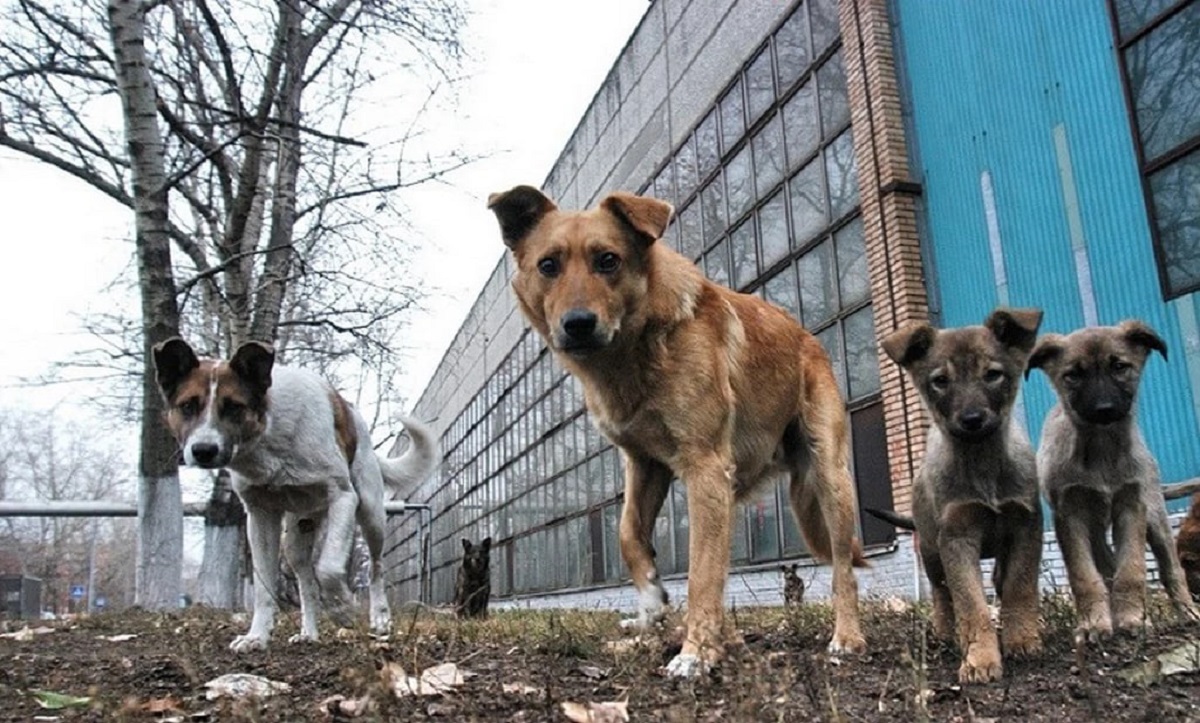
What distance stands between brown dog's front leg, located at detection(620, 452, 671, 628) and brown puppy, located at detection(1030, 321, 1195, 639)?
207 centimetres

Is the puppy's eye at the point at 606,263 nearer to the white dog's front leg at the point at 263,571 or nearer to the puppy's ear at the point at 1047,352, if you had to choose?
the puppy's ear at the point at 1047,352

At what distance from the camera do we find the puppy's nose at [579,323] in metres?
4.37

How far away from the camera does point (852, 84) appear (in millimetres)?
16516

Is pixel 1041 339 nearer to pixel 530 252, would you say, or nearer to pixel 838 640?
pixel 838 640

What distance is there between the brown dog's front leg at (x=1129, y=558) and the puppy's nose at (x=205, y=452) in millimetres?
5081

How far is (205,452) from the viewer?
19.2 ft

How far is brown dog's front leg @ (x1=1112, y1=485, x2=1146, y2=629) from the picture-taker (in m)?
4.63

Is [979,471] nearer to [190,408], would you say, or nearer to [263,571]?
[263,571]

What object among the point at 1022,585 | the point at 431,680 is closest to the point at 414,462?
the point at 431,680

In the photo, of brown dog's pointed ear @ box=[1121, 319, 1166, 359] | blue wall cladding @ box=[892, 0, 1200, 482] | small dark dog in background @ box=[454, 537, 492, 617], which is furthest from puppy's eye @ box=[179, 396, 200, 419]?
blue wall cladding @ box=[892, 0, 1200, 482]

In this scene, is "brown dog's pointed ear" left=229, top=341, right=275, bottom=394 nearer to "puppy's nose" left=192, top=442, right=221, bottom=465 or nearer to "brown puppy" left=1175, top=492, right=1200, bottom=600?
"puppy's nose" left=192, top=442, right=221, bottom=465

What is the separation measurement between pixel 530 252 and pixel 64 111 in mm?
13355

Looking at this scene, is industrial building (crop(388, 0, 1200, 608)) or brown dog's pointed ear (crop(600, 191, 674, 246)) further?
industrial building (crop(388, 0, 1200, 608))

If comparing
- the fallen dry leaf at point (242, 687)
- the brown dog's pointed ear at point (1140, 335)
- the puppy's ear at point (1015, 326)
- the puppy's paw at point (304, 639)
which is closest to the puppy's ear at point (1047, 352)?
the brown dog's pointed ear at point (1140, 335)
